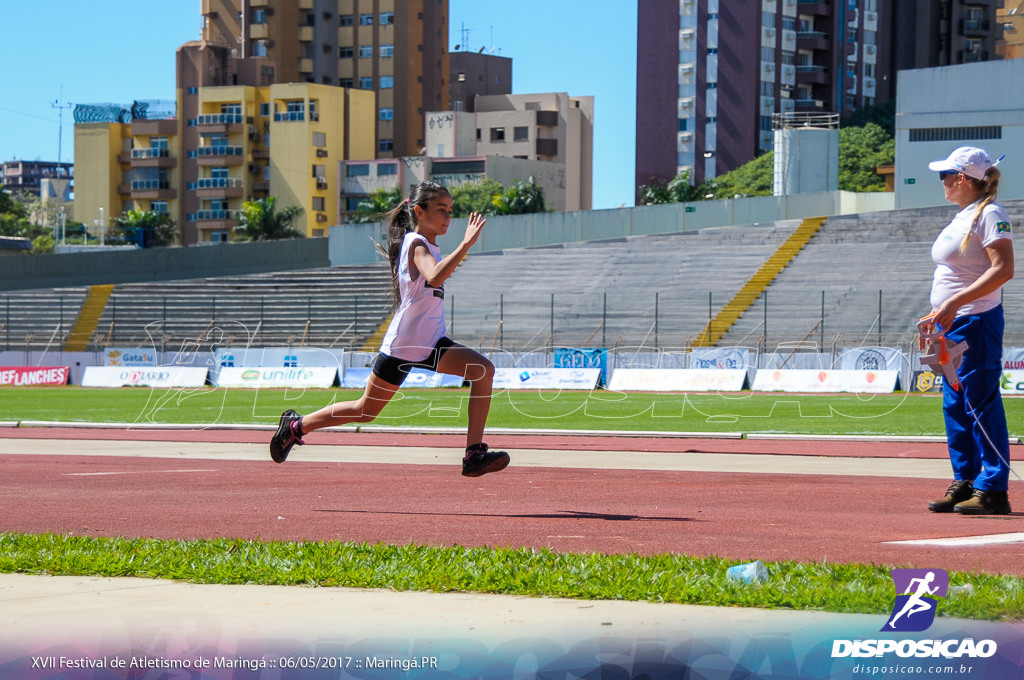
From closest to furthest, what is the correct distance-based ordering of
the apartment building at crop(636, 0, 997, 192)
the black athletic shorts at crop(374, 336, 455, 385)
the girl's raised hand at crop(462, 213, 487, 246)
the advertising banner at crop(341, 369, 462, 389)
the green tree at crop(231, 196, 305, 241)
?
the girl's raised hand at crop(462, 213, 487, 246) < the black athletic shorts at crop(374, 336, 455, 385) < the advertising banner at crop(341, 369, 462, 389) < the green tree at crop(231, 196, 305, 241) < the apartment building at crop(636, 0, 997, 192)

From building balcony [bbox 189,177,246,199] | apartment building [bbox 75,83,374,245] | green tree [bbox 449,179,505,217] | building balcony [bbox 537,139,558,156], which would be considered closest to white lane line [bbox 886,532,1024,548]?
green tree [bbox 449,179,505,217]

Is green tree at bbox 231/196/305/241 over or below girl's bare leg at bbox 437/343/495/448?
over

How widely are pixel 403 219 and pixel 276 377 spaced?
115 ft

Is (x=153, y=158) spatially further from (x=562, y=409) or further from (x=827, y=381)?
(x=562, y=409)

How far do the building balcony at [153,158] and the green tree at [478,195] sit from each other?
2779 centimetres

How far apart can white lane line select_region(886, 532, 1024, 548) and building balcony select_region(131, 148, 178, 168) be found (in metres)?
112

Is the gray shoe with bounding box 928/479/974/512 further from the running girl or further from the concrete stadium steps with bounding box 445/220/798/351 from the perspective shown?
the concrete stadium steps with bounding box 445/220/798/351

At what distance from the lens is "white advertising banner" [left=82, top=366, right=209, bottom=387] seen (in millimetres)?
43062

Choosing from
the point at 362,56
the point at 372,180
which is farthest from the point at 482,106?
the point at 372,180

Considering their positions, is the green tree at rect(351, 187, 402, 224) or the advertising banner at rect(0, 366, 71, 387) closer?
the advertising banner at rect(0, 366, 71, 387)

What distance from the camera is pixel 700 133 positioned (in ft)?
367

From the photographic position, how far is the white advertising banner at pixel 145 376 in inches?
1695

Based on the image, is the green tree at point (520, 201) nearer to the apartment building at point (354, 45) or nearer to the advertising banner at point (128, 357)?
the apartment building at point (354, 45)

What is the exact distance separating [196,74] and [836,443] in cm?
10207
